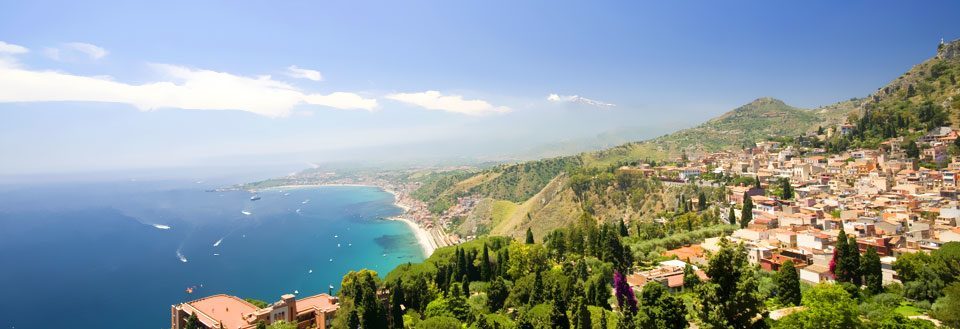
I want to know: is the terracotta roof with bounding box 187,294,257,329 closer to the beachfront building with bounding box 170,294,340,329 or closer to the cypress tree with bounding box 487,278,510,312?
the beachfront building with bounding box 170,294,340,329

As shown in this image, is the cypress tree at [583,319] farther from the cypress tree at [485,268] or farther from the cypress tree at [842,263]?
the cypress tree at [485,268]

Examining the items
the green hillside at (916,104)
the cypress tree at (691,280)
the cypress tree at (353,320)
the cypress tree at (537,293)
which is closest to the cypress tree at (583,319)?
the cypress tree at (691,280)

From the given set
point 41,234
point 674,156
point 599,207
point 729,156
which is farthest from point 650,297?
point 41,234

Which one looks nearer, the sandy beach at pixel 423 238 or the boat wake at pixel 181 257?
the boat wake at pixel 181 257

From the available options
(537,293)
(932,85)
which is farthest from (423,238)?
(932,85)

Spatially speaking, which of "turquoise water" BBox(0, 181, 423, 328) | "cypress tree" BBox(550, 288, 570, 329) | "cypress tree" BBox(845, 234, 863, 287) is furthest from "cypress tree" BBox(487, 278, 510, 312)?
"turquoise water" BBox(0, 181, 423, 328)

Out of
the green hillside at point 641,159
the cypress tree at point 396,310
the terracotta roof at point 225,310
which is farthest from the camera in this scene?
the green hillside at point 641,159

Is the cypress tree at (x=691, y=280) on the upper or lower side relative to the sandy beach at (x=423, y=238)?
upper
